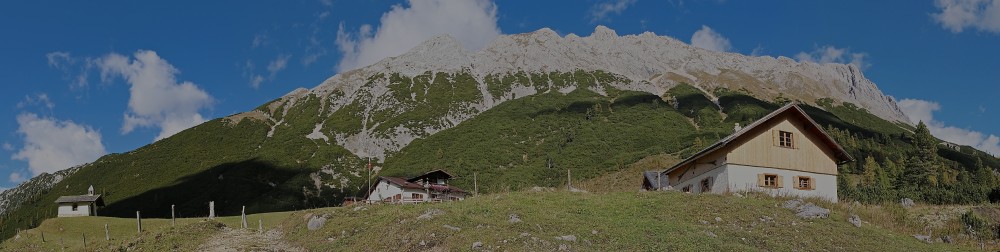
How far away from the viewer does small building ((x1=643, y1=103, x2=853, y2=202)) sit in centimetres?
4181

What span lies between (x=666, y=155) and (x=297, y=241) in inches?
3194

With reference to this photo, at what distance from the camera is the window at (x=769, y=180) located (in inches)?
1655

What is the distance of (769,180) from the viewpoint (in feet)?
139

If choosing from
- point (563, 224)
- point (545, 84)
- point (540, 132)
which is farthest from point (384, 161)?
point (563, 224)

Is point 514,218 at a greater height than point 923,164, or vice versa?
point 514,218

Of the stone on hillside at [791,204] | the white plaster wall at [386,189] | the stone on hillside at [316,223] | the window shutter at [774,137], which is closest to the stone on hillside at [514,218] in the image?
the stone on hillside at [316,223]

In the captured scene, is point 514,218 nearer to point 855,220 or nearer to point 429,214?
point 429,214

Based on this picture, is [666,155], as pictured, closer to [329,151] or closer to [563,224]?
[329,151]

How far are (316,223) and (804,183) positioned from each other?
1143 inches

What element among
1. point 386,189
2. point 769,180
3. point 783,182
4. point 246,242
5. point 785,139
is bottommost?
point 386,189

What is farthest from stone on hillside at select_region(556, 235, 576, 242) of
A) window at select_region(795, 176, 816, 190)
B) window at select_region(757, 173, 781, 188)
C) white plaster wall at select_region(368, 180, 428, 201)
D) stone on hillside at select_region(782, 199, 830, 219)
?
white plaster wall at select_region(368, 180, 428, 201)

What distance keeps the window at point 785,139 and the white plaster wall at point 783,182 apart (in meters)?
1.66

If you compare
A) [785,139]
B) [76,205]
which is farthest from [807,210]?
[76,205]

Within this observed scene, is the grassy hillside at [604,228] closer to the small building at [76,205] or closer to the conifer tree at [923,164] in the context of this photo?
the small building at [76,205]
